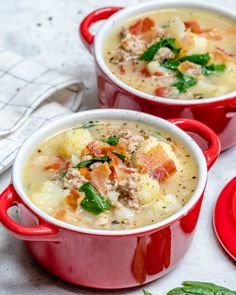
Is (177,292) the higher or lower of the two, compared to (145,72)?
lower

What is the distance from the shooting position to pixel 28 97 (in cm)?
350

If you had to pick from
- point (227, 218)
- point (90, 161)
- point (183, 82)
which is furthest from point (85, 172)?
point (183, 82)

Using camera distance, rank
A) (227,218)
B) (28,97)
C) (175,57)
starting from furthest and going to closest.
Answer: (28,97) < (175,57) < (227,218)

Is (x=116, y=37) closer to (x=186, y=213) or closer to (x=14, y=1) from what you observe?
(x=14, y=1)

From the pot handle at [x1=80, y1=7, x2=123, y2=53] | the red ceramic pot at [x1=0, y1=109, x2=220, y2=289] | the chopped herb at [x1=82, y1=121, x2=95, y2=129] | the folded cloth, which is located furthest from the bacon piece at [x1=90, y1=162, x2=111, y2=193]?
the pot handle at [x1=80, y1=7, x2=123, y2=53]

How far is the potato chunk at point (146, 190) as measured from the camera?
269 cm

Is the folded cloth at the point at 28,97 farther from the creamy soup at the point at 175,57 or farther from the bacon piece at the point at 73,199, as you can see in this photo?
the bacon piece at the point at 73,199

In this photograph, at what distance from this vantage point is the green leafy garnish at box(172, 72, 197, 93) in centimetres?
327

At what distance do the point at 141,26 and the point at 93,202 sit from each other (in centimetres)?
117

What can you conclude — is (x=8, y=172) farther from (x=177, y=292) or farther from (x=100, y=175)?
(x=177, y=292)

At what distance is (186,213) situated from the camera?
8.77 ft

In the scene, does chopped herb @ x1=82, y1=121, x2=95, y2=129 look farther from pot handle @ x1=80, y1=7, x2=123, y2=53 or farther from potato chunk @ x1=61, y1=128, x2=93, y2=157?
pot handle @ x1=80, y1=7, x2=123, y2=53

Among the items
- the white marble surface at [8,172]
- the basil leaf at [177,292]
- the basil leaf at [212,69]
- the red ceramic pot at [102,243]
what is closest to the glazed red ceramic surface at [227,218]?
the white marble surface at [8,172]

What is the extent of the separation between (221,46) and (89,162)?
989 millimetres
